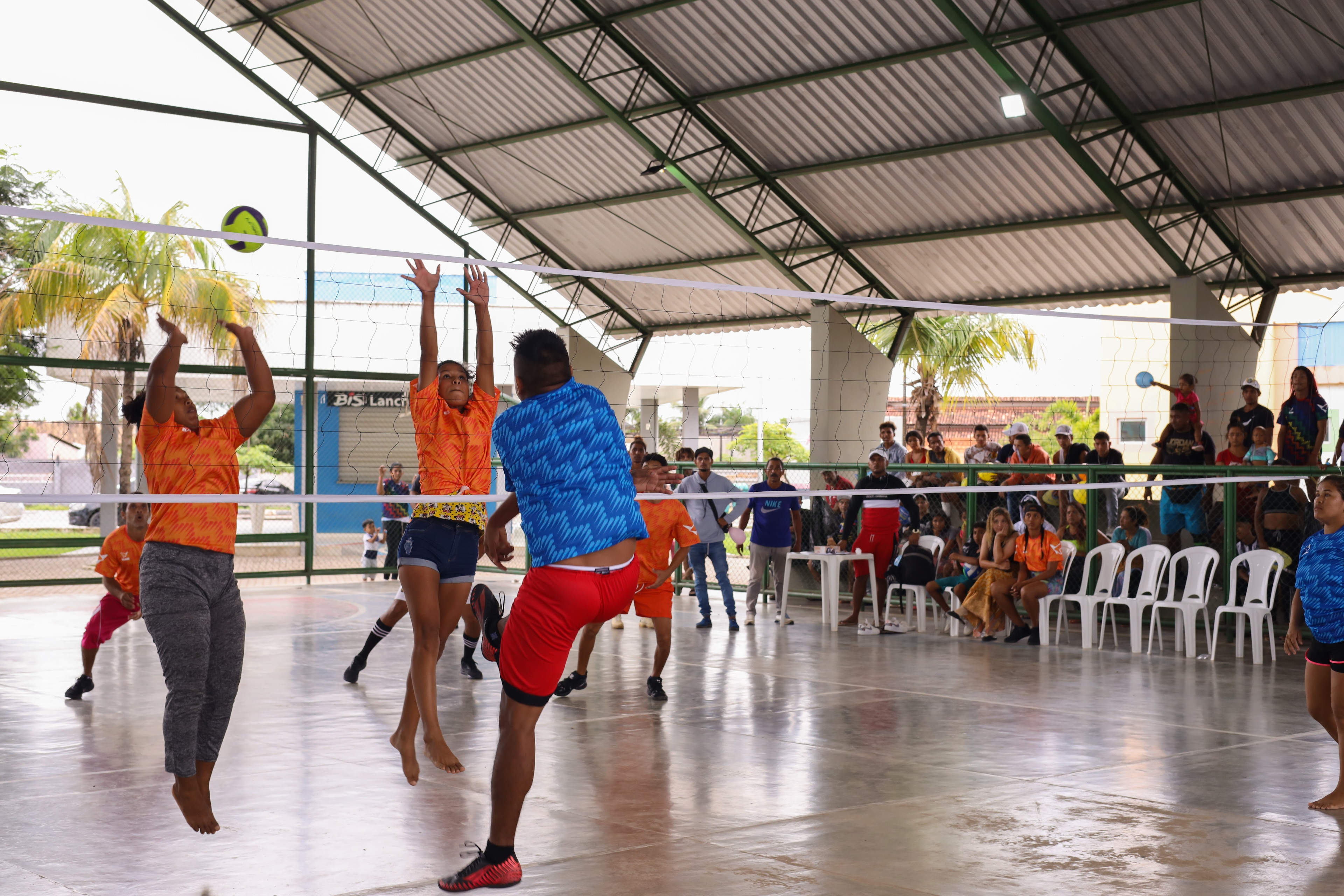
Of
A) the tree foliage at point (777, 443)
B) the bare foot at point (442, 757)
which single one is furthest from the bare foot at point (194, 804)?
the tree foliage at point (777, 443)

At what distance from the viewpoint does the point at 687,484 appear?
1171cm

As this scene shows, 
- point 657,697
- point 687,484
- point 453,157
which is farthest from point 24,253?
point 657,697

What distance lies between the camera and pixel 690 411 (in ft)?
91.1

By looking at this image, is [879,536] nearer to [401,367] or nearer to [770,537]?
[770,537]

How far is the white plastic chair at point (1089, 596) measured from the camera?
10.1m

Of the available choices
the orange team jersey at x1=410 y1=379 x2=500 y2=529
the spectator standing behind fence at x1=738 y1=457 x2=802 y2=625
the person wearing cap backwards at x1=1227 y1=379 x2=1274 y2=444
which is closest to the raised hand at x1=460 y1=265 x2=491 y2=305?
the orange team jersey at x1=410 y1=379 x2=500 y2=529

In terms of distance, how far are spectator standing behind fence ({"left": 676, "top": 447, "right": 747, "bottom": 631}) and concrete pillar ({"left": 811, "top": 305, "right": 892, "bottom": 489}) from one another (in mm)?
5368

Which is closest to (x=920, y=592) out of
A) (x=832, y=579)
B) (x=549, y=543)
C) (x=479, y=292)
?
(x=832, y=579)

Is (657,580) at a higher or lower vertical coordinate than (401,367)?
lower

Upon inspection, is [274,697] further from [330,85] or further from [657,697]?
[330,85]

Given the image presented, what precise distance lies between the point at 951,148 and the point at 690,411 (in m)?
13.9

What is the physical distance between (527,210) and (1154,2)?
9.76m

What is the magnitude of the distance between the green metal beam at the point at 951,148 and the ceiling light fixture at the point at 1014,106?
0.77 m

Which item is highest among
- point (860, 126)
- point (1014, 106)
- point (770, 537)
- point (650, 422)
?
point (860, 126)
